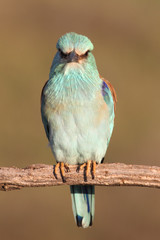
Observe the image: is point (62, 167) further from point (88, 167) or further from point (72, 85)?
point (72, 85)

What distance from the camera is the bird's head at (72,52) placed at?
3.15 metres

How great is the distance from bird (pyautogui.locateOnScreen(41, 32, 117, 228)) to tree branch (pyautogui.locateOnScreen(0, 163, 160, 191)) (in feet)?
0.24

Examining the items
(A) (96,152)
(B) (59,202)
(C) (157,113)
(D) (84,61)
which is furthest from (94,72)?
(C) (157,113)

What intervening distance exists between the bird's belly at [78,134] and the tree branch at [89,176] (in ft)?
0.49

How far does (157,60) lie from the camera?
704cm

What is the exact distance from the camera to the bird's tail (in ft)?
11.1

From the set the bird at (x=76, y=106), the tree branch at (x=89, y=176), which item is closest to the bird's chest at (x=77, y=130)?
the bird at (x=76, y=106)

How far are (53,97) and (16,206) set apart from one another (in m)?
2.45

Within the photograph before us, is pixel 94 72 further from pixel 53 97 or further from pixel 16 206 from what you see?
pixel 16 206

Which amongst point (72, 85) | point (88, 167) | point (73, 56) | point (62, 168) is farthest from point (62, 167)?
point (73, 56)

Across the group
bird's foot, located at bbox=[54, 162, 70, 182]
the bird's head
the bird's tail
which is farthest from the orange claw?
the bird's head

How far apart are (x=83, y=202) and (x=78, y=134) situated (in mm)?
393

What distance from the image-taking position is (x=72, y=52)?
3.15 meters

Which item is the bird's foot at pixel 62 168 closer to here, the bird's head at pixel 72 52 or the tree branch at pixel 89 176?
the tree branch at pixel 89 176
